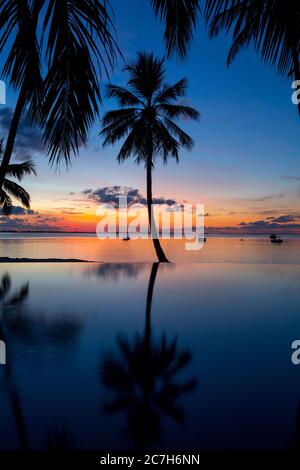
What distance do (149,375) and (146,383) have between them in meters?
0.20

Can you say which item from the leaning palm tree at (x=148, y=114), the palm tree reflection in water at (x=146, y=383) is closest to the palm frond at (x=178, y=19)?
the palm tree reflection in water at (x=146, y=383)

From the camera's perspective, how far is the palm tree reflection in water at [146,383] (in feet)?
7.75

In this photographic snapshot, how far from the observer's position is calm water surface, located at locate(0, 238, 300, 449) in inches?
87.9

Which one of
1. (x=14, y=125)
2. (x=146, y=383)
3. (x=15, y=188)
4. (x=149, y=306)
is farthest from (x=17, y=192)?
(x=146, y=383)

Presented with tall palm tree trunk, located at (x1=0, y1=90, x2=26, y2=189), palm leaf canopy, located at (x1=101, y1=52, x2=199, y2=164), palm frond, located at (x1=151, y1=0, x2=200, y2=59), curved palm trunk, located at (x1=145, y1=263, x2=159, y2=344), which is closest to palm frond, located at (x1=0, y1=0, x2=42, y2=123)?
tall palm tree trunk, located at (x1=0, y1=90, x2=26, y2=189)

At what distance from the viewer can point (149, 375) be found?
128 inches

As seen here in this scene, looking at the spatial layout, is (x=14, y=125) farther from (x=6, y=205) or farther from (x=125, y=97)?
(x=6, y=205)

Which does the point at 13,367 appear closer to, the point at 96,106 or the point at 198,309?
the point at 96,106

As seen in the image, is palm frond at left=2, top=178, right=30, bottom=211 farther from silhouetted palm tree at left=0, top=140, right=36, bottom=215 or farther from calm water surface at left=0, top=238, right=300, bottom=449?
calm water surface at left=0, top=238, right=300, bottom=449

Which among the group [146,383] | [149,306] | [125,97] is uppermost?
[125,97]

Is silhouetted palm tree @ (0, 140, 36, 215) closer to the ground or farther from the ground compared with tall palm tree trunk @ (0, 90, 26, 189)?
farther from the ground

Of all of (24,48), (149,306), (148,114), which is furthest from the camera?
(148,114)

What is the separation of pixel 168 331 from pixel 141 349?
927 millimetres

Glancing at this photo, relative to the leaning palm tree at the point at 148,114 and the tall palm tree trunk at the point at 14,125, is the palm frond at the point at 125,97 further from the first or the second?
the tall palm tree trunk at the point at 14,125
